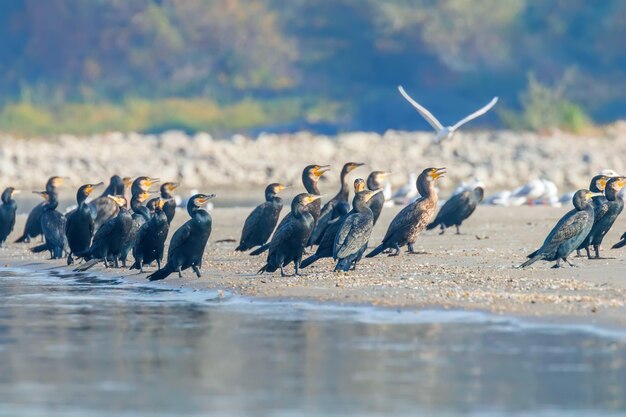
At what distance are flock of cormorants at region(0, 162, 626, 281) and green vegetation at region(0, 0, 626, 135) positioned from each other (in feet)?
87.5

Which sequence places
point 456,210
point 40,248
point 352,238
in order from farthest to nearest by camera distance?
point 456,210 → point 40,248 → point 352,238

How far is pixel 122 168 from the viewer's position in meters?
37.0

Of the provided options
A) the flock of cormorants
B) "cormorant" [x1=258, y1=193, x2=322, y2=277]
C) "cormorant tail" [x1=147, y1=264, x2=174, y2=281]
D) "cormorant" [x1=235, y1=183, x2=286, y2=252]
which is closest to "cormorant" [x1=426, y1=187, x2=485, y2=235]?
the flock of cormorants

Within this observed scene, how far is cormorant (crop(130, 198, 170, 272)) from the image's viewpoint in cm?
1656

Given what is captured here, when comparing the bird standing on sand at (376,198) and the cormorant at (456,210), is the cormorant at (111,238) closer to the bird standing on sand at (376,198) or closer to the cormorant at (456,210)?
the bird standing on sand at (376,198)

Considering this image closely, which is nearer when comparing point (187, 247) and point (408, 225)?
point (187, 247)

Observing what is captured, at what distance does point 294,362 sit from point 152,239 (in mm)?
6152

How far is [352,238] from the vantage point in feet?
50.9

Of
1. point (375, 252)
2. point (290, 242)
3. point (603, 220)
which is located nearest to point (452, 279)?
point (290, 242)

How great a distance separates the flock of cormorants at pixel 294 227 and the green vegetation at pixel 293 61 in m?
26.7

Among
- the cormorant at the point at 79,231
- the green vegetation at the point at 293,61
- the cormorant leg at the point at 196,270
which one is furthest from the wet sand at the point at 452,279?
the green vegetation at the point at 293,61

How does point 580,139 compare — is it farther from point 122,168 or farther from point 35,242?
point 35,242

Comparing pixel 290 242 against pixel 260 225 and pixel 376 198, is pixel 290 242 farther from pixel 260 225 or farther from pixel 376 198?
pixel 376 198

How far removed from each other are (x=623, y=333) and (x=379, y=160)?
2621 centimetres
